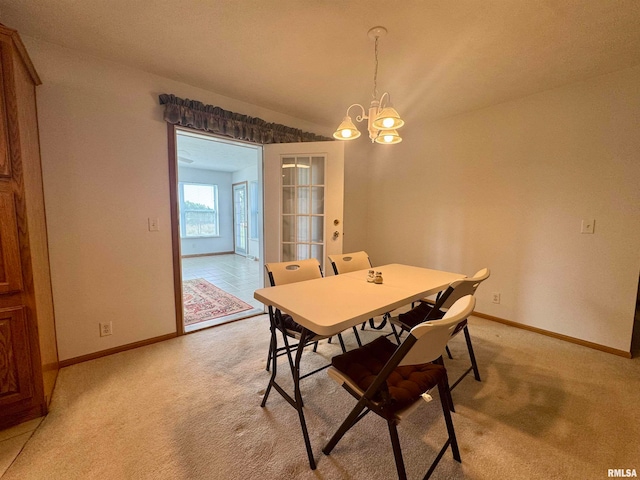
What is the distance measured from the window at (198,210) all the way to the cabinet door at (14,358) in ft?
18.7

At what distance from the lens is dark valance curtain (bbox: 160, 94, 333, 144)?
2307 millimetres

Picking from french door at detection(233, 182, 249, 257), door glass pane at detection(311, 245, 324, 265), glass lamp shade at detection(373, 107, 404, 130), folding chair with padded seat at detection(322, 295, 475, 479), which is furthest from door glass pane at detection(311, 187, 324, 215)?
french door at detection(233, 182, 249, 257)

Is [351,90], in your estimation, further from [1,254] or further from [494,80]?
[1,254]

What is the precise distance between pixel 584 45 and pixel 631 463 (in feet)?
8.32

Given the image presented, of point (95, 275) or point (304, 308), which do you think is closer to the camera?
point (304, 308)

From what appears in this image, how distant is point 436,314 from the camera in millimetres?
1591

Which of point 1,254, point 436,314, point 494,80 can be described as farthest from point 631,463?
point 1,254

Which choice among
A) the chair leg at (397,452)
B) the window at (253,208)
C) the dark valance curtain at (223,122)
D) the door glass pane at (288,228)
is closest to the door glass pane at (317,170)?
the dark valance curtain at (223,122)

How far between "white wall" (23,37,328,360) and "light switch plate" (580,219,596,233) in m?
3.76

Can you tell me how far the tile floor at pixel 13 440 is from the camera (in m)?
1.27

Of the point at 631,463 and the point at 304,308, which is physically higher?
the point at 304,308

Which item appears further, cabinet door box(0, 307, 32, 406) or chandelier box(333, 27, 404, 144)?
chandelier box(333, 27, 404, 144)

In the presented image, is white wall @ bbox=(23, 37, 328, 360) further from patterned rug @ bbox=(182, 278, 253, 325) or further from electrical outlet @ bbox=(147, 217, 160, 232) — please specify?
patterned rug @ bbox=(182, 278, 253, 325)

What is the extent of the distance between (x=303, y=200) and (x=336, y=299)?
189cm
